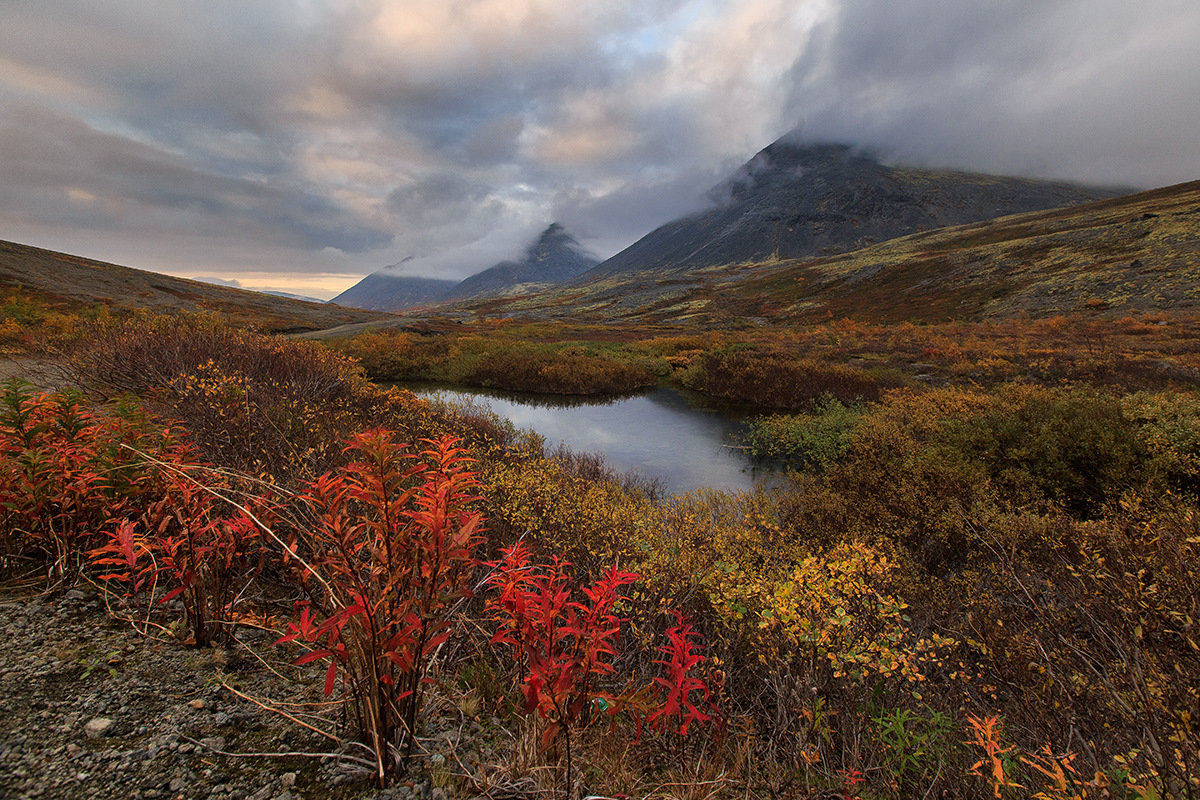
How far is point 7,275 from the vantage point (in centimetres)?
3447

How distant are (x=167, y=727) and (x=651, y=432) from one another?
53.0 feet

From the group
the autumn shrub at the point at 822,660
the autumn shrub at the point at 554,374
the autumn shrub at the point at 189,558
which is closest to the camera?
the autumn shrub at the point at 189,558

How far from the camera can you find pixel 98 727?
1.90m

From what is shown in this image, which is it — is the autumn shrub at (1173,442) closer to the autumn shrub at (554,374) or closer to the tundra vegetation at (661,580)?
the tundra vegetation at (661,580)

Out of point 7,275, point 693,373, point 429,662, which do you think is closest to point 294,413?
point 429,662

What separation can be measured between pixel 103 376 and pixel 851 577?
13.0 meters

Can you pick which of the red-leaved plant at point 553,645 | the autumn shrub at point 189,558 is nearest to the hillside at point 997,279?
the red-leaved plant at point 553,645

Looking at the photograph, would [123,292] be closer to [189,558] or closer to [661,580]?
[189,558]

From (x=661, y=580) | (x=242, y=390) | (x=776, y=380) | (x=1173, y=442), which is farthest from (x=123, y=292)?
(x=1173, y=442)

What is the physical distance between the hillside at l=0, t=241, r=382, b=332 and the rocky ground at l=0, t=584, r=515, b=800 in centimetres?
2974

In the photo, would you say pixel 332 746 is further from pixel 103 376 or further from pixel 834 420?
pixel 834 420

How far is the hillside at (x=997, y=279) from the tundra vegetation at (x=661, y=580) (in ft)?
154

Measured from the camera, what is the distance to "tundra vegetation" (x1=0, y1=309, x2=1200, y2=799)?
6.50 feet

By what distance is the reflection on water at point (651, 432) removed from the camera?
13148 mm
